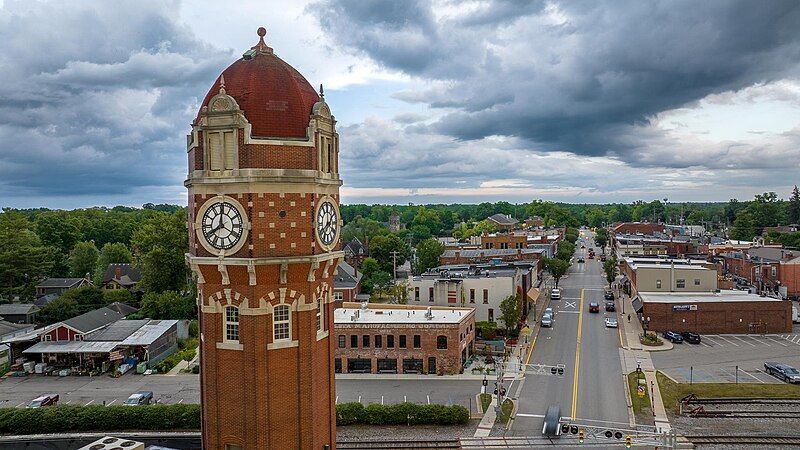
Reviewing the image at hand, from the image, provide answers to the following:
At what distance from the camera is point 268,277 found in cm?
1570

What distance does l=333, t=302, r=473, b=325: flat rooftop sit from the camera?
5303cm

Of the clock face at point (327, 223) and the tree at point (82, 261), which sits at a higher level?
the clock face at point (327, 223)

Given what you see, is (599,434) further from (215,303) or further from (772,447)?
(215,303)

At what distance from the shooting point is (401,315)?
55938 millimetres

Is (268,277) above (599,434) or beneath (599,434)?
above

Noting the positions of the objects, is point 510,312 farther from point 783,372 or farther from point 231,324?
point 231,324

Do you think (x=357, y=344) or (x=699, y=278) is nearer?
(x=357, y=344)

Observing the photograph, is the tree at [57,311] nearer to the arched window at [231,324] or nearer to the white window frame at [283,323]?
the arched window at [231,324]

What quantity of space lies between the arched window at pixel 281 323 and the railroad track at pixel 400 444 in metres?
21.4

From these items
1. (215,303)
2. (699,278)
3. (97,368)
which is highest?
(215,303)

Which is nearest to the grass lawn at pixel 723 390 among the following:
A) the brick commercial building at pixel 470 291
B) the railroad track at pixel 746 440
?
the railroad track at pixel 746 440

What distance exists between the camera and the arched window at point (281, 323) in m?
16.1

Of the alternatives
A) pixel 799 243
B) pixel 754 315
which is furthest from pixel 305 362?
pixel 799 243

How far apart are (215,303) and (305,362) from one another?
123 inches
